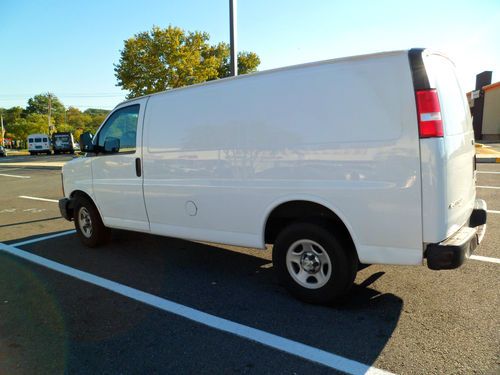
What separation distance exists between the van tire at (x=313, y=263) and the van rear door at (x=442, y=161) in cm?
74

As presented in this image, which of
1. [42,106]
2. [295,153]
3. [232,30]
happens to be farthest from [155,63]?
[42,106]

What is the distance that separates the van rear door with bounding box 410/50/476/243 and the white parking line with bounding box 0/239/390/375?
1.13 m

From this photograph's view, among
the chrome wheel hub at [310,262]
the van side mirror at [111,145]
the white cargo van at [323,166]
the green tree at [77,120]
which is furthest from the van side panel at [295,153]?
the green tree at [77,120]

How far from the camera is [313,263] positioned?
144 inches

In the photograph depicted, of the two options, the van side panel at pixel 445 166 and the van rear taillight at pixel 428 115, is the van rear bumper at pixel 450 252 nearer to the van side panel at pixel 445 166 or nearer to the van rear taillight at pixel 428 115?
the van side panel at pixel 445 166

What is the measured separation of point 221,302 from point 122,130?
2.77 meters

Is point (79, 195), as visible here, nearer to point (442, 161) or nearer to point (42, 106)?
point (442, 161)

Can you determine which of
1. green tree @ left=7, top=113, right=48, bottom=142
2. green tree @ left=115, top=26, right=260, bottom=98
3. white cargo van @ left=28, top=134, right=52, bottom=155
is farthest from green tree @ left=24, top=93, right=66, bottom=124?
green tree @ left=115, top=26, right=260, bottom=98

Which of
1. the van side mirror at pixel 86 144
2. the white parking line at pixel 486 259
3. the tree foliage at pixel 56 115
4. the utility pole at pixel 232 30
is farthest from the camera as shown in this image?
the tree foliage at pixel 56 115

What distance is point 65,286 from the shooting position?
4.43m

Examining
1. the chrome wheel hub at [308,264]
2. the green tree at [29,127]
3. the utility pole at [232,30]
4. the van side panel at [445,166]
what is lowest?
the chrome wheel hub at [308,264]

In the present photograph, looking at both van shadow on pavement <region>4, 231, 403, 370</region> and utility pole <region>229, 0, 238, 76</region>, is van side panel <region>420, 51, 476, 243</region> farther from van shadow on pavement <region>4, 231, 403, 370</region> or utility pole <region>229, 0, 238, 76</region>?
utility pole <region>229, 0, 238, 76</region>

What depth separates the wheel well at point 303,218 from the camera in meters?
3.54

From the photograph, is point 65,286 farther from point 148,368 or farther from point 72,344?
point 148,368
